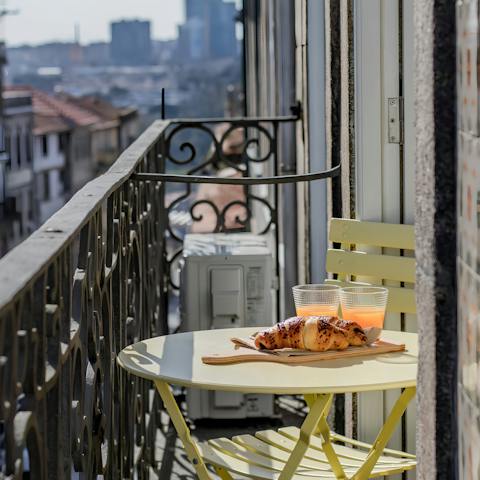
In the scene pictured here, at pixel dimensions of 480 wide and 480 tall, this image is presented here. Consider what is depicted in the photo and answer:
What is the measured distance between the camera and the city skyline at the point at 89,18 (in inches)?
3477

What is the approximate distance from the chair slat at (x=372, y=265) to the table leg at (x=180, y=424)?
1.11 m

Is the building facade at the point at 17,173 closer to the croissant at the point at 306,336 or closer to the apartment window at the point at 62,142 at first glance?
the apartment window at the point at 62,142

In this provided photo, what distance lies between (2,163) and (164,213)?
48106 mm

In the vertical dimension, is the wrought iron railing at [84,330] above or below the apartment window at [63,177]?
above

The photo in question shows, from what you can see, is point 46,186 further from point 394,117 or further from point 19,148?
point 394,117

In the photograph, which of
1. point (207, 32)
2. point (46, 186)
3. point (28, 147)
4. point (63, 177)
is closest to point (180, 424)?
point (28, 147)

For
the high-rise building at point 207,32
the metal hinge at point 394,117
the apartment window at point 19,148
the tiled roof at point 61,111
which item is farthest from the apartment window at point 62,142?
the metal hinge at point 394,117

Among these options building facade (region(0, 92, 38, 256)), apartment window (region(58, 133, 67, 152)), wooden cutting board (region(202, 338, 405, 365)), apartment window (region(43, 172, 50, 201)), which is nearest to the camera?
wooden cutting board (region(202, 338, 405, 365))

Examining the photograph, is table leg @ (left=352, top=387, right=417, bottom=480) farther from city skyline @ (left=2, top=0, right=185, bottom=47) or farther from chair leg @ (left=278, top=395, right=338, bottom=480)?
city skyline @ (left=2, top=0, right=185, bottom=47)

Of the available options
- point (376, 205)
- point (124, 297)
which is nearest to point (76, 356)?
point (124, 297)

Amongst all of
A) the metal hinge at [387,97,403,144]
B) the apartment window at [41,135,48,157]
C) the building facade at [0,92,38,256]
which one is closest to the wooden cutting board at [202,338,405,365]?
the metal hinge at [387,97,403,144]

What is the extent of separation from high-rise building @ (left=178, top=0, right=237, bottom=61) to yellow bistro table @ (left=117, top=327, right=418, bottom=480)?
246 ft

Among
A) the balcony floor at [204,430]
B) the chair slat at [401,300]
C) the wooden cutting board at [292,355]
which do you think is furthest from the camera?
the balcony floor at [204,430]

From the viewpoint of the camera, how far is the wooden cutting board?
334 cm
